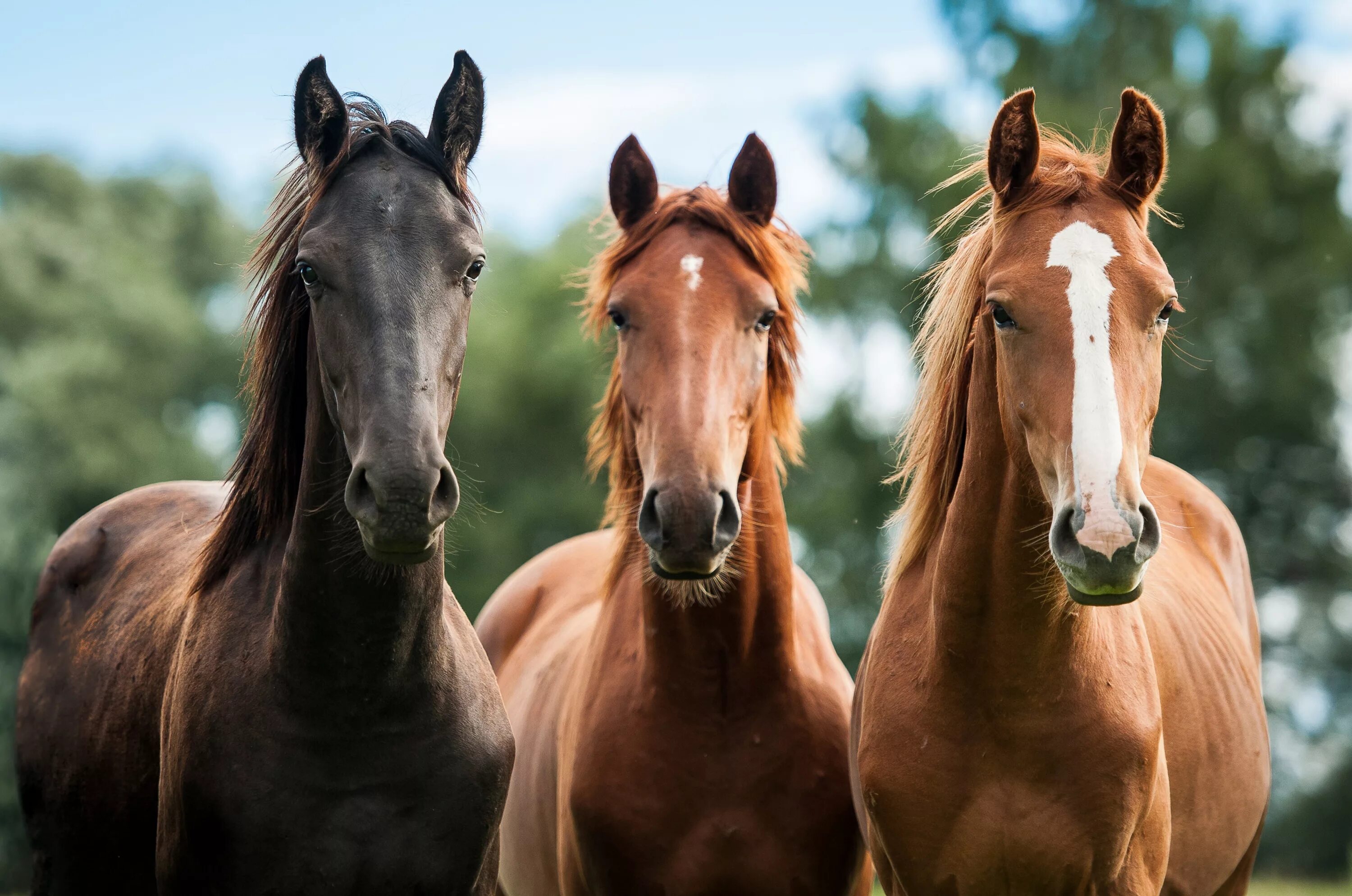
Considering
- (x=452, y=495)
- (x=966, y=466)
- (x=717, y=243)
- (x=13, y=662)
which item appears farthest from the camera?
(x=13, y=662)

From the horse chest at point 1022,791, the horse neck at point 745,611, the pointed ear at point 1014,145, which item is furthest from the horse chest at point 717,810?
the pointed ear at point 1014,145

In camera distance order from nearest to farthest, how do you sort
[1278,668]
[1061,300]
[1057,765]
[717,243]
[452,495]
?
[452,495] → [1061,300] → [1057,765] → [717,243] → [1278,668]

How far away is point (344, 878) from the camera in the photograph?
2977 mm

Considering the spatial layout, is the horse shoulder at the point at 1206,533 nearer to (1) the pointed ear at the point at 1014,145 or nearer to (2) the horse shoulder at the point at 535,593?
(1) the pointed ear at the point at 1014,145

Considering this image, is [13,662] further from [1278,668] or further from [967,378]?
[1278,668]

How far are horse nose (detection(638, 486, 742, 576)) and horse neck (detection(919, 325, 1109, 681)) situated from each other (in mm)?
615

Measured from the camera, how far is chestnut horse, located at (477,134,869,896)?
140 inches

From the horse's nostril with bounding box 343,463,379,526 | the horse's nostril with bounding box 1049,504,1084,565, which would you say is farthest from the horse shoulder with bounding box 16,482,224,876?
the horse's nostril with bounding box 1049,504,1084,565

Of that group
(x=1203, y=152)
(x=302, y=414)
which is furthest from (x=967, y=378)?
(x=1203, y=152)

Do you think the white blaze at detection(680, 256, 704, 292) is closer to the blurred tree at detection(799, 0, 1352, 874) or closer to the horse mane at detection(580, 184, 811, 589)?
the horse mane at detection(580, 184, 811, 589)

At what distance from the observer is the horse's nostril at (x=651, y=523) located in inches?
130

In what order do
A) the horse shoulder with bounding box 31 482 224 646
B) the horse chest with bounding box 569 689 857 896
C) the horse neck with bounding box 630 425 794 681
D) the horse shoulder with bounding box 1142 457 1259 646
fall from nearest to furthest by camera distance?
the horse chest with bounding box 569 689 857 896 < the horse neck with bounding box 630 425 794 681 < the horse shoulder with bounding box 31 482 224 646 < the horse shoulder with bounding box 1142 457 1259 646

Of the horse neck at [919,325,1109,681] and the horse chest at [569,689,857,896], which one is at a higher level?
the horse neck at [919,325,1109,681]

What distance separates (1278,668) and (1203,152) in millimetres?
6839
